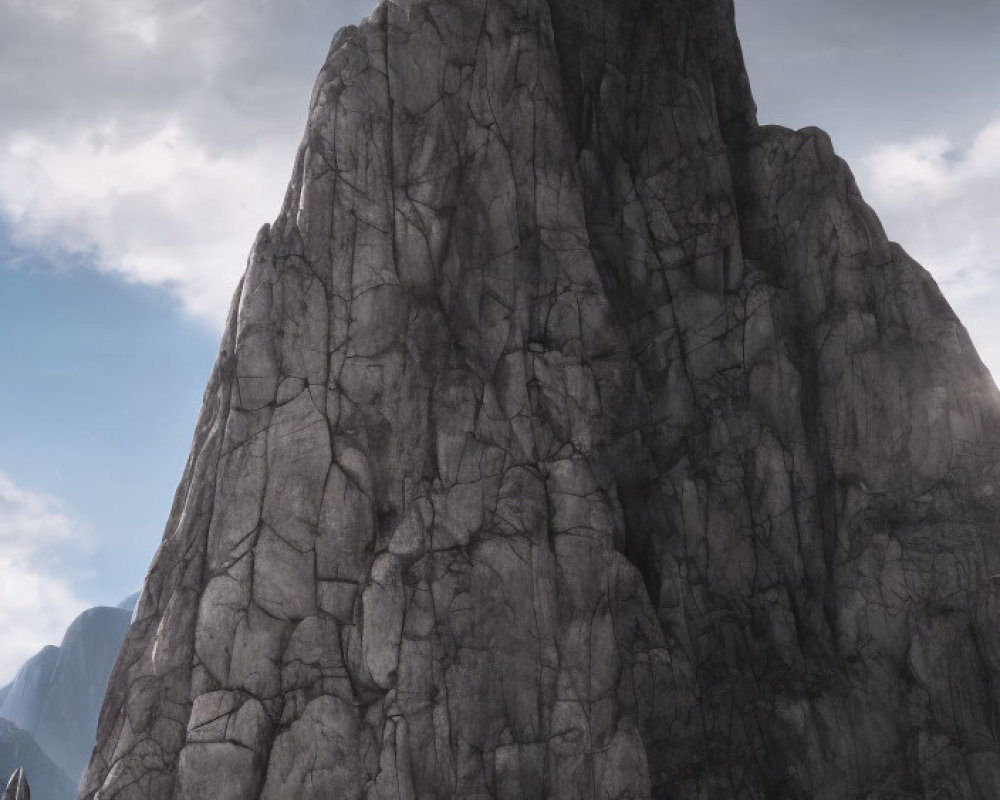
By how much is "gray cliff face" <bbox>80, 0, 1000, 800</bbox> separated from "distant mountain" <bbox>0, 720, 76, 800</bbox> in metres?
132

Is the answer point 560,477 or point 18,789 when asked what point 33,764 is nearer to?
point 18,789

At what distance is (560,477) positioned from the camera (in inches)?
1793

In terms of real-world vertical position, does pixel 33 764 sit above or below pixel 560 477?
above

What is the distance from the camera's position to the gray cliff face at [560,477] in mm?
42031

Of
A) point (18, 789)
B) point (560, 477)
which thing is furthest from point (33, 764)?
point (560, 477)

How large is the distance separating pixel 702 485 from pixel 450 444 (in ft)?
41.3

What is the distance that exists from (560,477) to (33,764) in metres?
159

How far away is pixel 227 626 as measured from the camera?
42.4m

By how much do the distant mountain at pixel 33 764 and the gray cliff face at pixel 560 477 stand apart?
434ft

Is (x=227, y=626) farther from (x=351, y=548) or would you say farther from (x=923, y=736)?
(x=923, y=736)

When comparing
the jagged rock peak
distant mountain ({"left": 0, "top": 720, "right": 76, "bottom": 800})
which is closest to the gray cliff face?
the jagged rock peak

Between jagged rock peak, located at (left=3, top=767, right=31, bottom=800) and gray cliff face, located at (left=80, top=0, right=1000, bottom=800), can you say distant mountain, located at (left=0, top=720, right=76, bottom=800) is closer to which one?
jagged rock peak, located at (left=3, top=767, right=31, bottom=800)

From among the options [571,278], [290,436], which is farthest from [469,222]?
[290,436]

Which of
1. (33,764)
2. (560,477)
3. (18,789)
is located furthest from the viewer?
(33,764)
